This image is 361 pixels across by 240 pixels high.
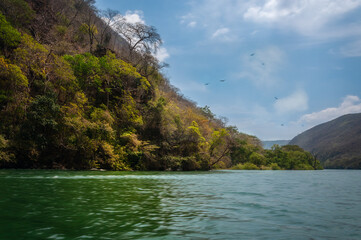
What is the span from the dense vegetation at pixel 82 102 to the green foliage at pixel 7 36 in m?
0.07

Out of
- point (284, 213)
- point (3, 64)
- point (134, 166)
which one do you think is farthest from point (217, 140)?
point (284, 213)

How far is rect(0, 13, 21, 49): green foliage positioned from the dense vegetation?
0.07 meters

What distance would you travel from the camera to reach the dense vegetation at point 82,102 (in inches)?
791

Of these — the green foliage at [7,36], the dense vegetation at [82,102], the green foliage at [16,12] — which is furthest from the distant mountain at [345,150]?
the green foliage at [7,36]

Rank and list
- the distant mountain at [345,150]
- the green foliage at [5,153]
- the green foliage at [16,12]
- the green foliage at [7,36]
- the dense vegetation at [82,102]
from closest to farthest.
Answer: the green foliage at [5,153], the dense vegetation at [82,102], the green foliage at [7,36], the green foliage at [16,12], the distant mountain at [345,150]

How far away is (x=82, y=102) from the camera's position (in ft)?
82.4

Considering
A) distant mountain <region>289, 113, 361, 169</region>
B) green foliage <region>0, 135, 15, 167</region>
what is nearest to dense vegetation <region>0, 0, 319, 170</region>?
green foliage <region>0, 135, 15, 167</region>

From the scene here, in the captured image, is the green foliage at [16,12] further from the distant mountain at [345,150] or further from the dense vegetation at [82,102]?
the distant mountain at [345,150]

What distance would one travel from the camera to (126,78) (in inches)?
1291

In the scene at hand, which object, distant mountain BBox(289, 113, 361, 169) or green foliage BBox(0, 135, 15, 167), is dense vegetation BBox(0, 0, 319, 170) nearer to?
green foliage BBox(0, 135, 15, 167)

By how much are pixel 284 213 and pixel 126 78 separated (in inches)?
1172

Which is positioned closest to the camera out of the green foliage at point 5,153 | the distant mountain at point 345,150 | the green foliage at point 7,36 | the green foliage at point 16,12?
the green foliage at point 5,153

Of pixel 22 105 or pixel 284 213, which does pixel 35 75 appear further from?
pixel 284 213

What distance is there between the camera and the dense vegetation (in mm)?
20094
